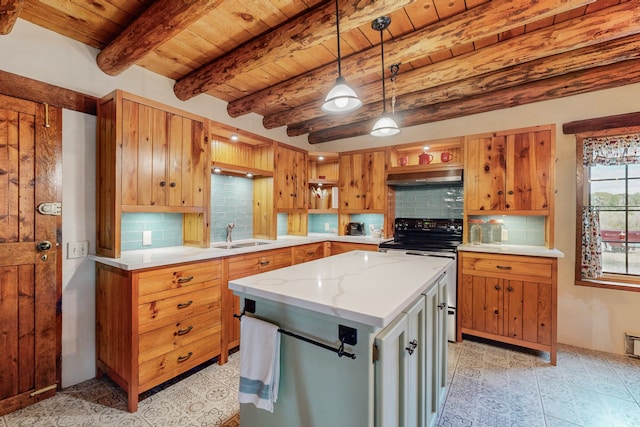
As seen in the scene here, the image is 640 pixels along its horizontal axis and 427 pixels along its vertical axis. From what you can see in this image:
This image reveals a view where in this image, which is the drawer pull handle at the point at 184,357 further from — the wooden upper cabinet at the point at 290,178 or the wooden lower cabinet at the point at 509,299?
the wooden lower cabinet at the point at 509,299

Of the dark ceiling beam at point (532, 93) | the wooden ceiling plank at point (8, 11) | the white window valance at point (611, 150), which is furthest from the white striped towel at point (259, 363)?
the white window valance at point (611, 150)

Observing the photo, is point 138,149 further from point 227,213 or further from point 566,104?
point 566,104

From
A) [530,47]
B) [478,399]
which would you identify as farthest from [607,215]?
[478,399]

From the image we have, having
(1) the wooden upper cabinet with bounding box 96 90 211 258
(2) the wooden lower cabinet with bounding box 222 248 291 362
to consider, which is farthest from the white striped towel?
(1) the wooden upper cabinet with bounding box 96 90 211 258

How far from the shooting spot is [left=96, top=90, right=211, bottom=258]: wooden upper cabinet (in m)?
2.09

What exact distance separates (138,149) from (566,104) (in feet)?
13.3

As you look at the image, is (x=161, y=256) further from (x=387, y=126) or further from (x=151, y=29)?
(x=387, y=126)

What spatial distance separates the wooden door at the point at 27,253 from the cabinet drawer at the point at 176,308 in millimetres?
761

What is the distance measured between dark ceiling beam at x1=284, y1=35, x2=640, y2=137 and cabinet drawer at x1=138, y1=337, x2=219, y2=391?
2991 millimetres

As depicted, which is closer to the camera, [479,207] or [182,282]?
[182,282]

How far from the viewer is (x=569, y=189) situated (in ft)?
9.38

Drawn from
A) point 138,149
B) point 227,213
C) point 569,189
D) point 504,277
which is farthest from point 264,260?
point 569,189

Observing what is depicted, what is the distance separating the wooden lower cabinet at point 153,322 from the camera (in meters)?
1.92

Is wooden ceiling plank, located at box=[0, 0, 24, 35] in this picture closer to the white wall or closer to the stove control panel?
the white wall
